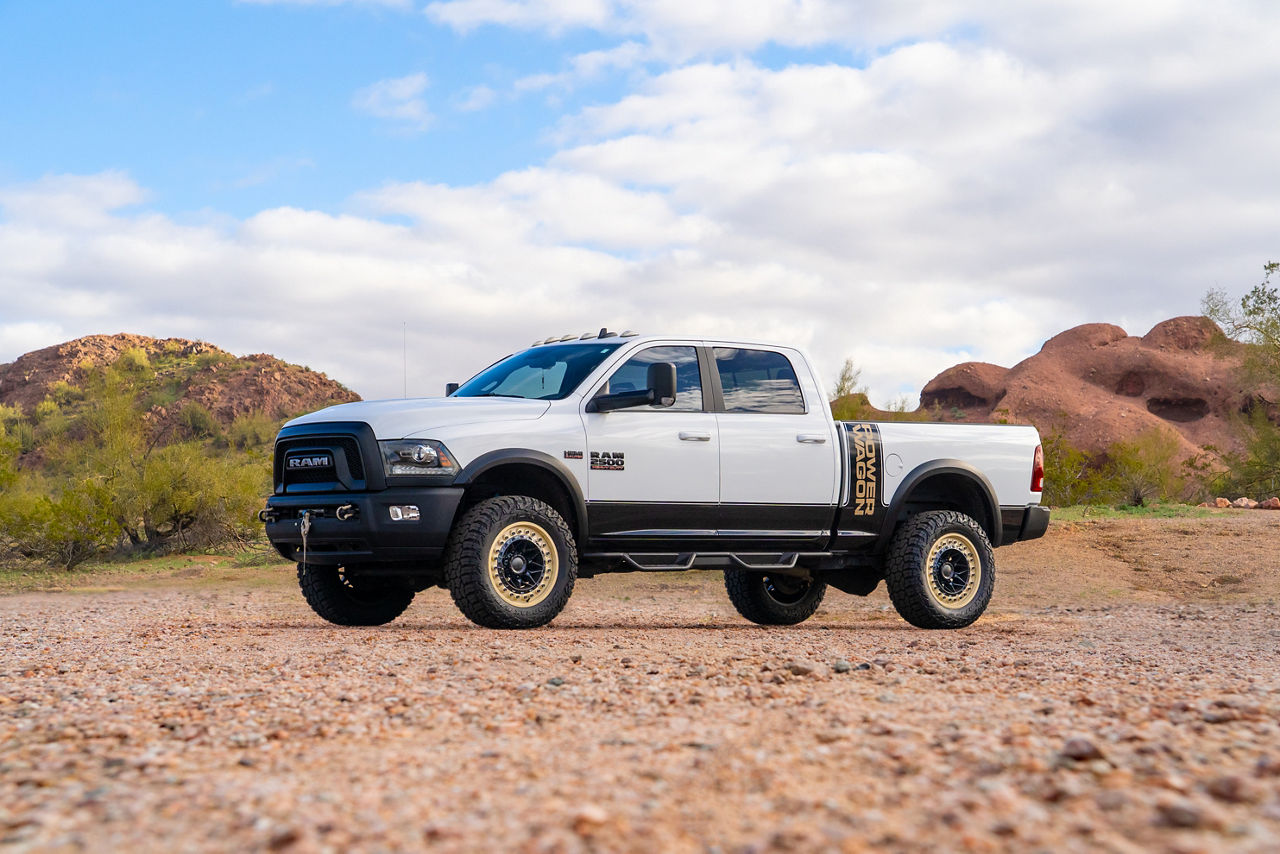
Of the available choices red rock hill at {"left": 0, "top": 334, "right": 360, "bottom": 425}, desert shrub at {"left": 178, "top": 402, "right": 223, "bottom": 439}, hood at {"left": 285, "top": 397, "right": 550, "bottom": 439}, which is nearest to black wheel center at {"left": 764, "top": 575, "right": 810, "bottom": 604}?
hood at {"left": 285, "top": 397, "right": 550, "bottom": 439}

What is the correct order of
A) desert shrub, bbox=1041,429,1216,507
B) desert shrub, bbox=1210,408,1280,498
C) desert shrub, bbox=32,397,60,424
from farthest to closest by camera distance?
1. desert shrub, bbox=32,397,60,424
2. desert shrub, bbox=1210,408,1280,498
3. desert shrub, bbox=1041,429,1216,507

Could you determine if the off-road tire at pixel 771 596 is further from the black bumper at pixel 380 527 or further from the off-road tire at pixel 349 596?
the black bumper at pixel 380 527

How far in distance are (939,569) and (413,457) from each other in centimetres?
470

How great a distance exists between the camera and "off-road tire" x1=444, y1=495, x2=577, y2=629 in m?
8.03

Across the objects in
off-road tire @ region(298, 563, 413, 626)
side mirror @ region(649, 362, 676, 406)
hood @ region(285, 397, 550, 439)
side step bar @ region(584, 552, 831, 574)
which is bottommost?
off-road tire @ region(298, 563, 413, 626)

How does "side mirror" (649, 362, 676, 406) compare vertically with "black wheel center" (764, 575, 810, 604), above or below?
above

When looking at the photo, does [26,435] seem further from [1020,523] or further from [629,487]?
[1020,523]

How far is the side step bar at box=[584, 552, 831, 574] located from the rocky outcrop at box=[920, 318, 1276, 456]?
45958 millimetres

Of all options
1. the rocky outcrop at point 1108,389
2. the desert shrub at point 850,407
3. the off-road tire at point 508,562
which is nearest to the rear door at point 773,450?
the off-road tire at point 508,562

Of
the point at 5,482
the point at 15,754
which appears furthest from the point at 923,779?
the point at 5,482

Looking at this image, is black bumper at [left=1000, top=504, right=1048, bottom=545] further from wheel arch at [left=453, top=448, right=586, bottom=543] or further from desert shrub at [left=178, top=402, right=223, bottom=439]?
desert shrub at [left=178, top=402, right=223, bottom=439]

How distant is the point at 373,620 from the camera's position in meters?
9.73

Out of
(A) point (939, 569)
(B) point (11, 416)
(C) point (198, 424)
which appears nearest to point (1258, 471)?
(A) point (939, 569)

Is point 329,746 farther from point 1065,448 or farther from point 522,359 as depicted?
point 1065,448
